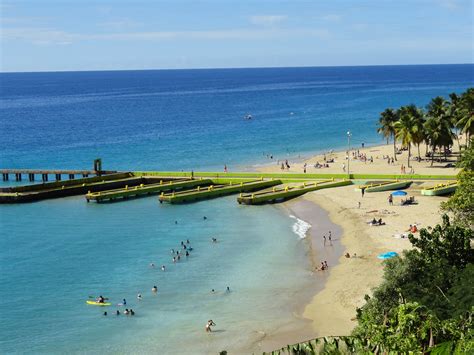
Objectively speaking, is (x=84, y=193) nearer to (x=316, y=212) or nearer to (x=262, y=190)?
(x=262, y=190)

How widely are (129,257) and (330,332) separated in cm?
2093

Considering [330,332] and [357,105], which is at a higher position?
[357,105]

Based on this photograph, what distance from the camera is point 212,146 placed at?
11919 centimetres

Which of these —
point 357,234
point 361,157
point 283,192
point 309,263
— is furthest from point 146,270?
point 361,157

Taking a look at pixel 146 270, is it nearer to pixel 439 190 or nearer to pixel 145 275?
pixel 145 275

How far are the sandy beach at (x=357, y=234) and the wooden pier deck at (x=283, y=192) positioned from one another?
1.31 m

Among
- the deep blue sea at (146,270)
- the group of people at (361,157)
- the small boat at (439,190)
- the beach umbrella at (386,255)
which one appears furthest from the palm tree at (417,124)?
the beach umbrella at (386,255)

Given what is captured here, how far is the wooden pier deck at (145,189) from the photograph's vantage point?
250 feet

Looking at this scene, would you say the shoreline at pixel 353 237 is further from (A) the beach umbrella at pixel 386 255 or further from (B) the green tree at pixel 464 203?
(B) the green tree at pixel 464 203

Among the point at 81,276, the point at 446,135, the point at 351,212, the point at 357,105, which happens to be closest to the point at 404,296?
the point at 81,276

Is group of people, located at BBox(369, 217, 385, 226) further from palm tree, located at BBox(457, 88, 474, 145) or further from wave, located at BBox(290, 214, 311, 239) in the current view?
palm tree, located at BBox(457, 88, 474, 145)

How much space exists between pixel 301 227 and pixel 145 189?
2488cm

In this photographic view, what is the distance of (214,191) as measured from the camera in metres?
77.2

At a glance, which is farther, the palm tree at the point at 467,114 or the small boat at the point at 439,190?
the palm tree at the point at 467,114
